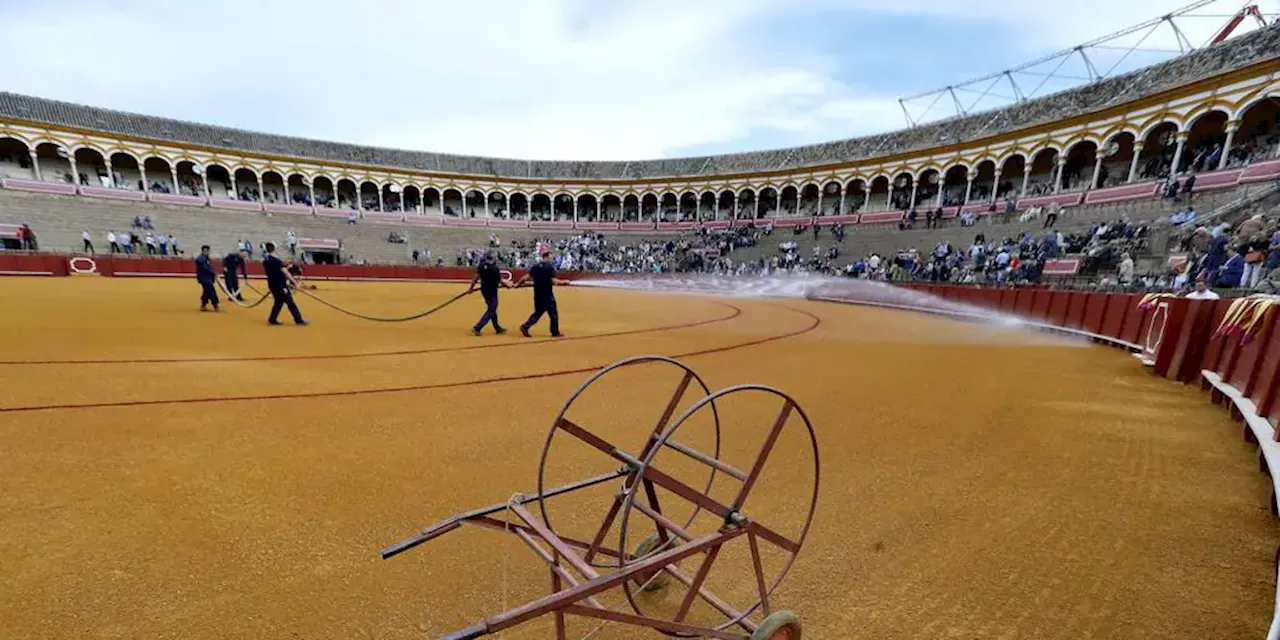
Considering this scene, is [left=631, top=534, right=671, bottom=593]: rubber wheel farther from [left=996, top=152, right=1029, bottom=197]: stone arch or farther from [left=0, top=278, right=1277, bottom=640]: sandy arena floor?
[left=996, top=152, right=1029, bottom=197]: stone arch

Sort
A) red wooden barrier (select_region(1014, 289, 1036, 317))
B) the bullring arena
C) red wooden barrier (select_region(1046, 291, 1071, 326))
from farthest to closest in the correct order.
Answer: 1. red wooden barrier (select_region(1014, 289, 1036, 317))
2. red wooden barrier (select_region(1046, 291, 1071, 326))
3. the bullring arena

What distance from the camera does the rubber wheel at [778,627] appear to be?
204 cm

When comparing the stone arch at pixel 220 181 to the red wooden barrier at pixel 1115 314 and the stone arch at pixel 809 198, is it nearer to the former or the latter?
the stone arch at pixel 809 198

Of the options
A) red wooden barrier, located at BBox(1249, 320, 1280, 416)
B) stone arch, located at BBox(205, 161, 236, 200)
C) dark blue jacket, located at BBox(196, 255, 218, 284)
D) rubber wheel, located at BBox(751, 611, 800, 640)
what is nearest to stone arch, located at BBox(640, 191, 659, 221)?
stone arch, located at BBox(205, 161, 236, 200)

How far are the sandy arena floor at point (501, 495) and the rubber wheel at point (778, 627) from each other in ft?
1.40

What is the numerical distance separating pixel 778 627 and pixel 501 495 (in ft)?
7.30

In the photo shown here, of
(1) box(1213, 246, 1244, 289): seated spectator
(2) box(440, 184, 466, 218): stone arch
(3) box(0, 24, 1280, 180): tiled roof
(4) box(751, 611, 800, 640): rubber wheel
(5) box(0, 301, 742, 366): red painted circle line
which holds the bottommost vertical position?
(5) box(0, 301, 742, 366): red painted circle line

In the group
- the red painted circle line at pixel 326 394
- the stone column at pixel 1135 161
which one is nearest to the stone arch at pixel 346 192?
the red painted circle line at pixel 326 394

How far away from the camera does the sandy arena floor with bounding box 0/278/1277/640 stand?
99.4 inches

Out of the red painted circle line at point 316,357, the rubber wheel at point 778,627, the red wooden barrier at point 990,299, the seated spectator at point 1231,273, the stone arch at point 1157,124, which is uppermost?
the stone arch at point 1157,124

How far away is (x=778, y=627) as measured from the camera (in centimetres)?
206

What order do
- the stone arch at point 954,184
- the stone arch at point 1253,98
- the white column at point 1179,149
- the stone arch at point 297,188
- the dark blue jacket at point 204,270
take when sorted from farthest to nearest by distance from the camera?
the stone arch at point 297,188, the stone arch at point 954,184, the white column at point 1179,149, the stone arch at point 1253,98, the dark blue jacket at point 204,270

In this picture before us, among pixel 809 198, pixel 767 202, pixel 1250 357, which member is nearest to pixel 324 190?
pixel 767 202

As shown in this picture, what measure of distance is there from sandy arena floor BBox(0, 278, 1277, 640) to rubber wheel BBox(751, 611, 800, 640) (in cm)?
43
